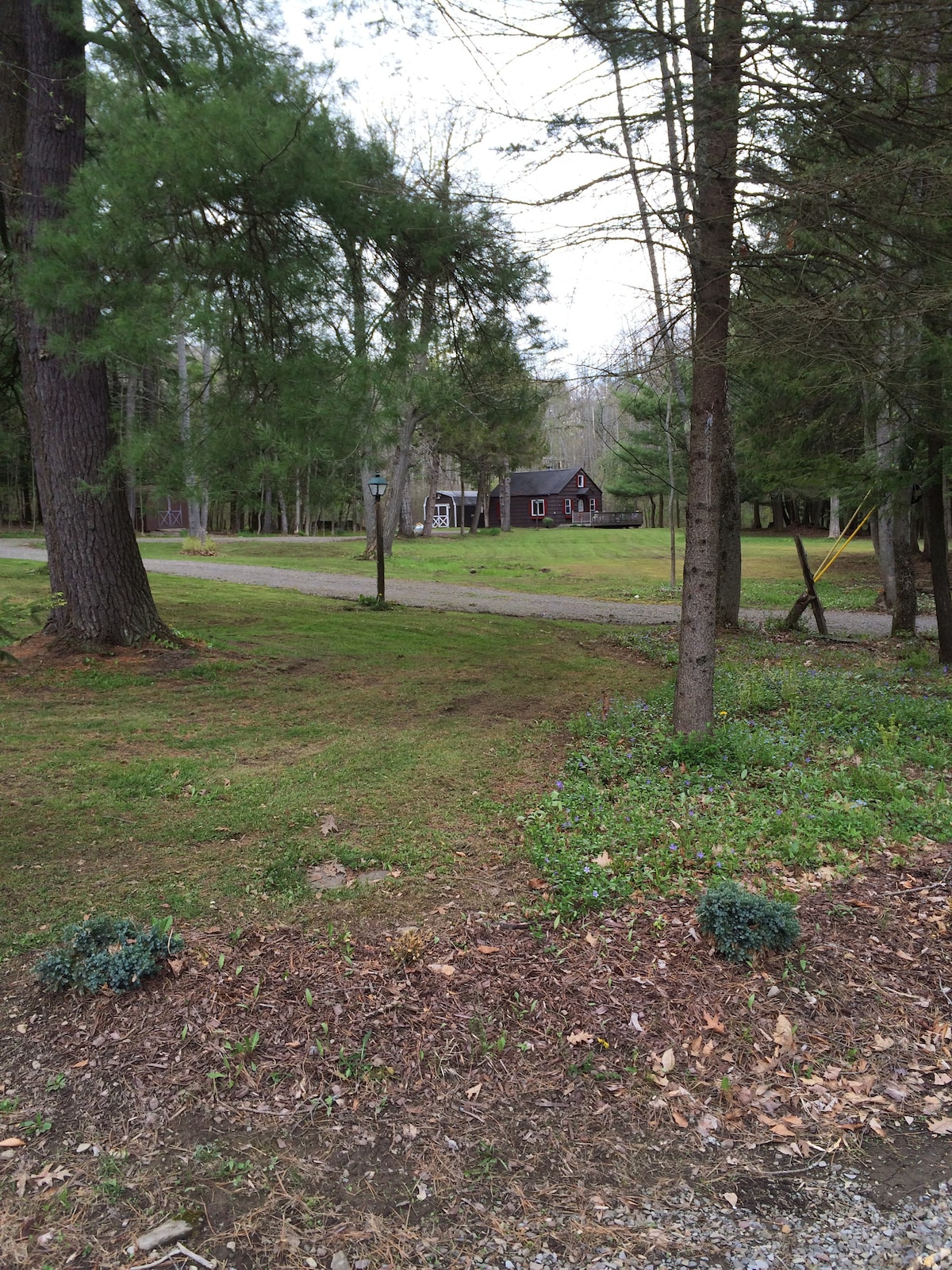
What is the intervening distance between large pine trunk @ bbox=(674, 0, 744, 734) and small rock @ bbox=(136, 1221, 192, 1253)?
13.4 feet

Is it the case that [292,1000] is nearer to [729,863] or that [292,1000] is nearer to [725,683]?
[729,863]

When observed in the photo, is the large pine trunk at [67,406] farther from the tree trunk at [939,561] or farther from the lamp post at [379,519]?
the tree trunk at [939,561]

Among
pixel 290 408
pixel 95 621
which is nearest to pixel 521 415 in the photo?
pixel 290 408

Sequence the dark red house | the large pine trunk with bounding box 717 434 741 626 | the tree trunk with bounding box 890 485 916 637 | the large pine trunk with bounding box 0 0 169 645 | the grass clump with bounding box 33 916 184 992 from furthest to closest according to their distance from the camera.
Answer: the dark red house
the large pine trunk with bounding box 717 434 741 626
the tree trunk with bounding box 890 485 916 637
the large pine trunk with bounding box 0 0 169 645
the grass clump with bounding box 33 916 184 992

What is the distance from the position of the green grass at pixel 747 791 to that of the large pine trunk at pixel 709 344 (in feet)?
1.82

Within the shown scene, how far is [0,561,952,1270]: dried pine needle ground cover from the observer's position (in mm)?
2332

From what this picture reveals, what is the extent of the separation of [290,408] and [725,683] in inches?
183

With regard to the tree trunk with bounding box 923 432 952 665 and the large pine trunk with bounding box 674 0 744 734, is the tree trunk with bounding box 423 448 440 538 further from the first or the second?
the large pine trunk with bounding box 674 0 744 734

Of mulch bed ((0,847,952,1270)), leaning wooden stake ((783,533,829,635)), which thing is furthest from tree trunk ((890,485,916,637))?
mulch bed ((0,847,952,1270))

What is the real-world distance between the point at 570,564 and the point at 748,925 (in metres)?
25.0

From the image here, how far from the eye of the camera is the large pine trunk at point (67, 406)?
7.19 meters

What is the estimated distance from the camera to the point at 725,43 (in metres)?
4.82

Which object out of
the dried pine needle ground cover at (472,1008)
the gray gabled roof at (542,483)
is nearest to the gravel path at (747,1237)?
the dried pine needle ground cover at (472,1008)

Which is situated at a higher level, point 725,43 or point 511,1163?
point 725,43
